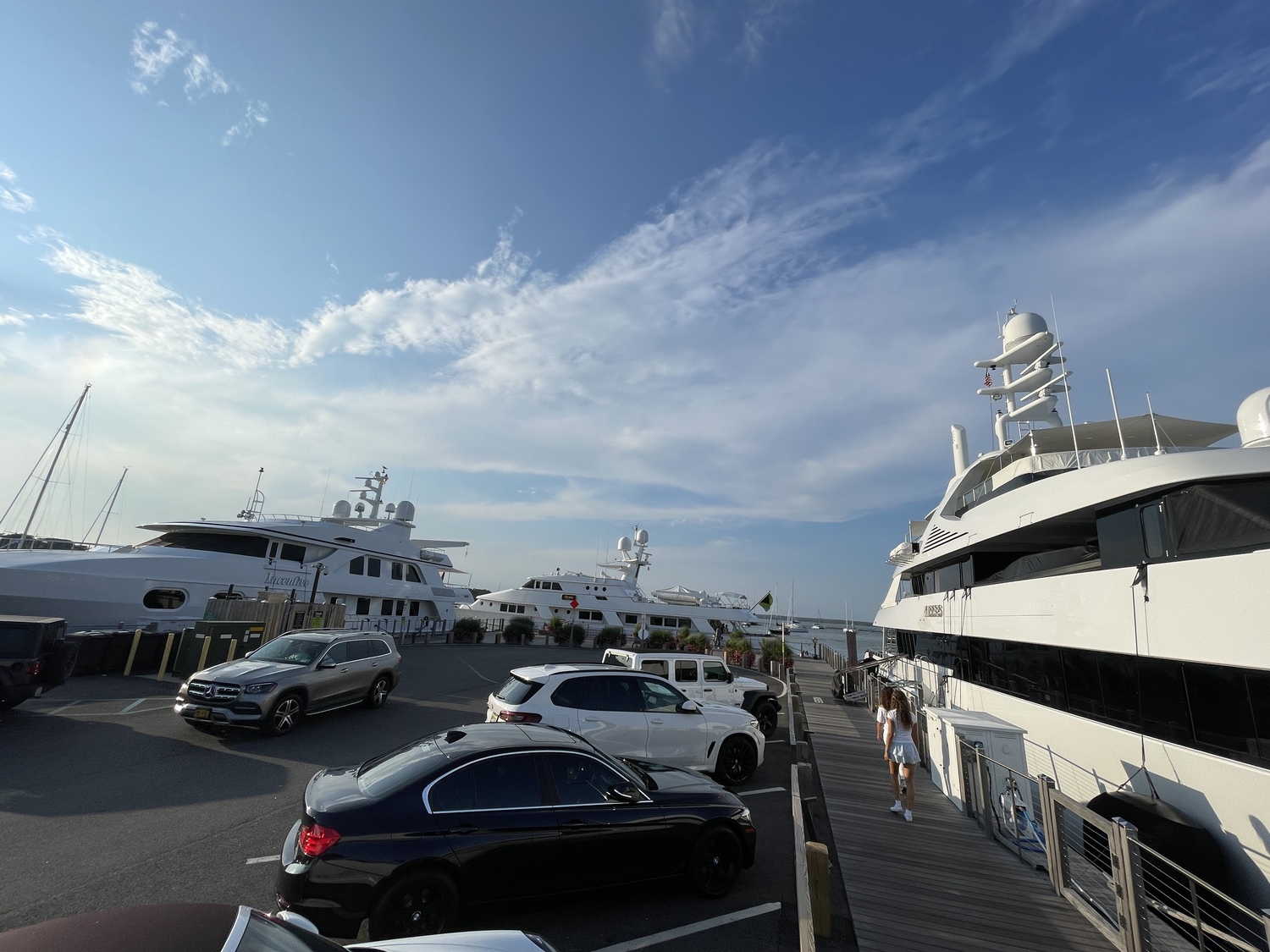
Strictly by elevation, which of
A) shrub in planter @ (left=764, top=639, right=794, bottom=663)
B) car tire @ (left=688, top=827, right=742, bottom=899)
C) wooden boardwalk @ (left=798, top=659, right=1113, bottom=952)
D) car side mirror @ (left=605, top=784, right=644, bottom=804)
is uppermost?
shrub in planter @ (left=764, top=639, right=794, bottom=663)

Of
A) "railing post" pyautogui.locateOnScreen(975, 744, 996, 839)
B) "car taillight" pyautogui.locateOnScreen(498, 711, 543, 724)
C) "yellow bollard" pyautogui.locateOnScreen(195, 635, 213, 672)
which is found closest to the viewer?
"railing post" pyautogui.locateOnScreen(975, 744, 996, 839)

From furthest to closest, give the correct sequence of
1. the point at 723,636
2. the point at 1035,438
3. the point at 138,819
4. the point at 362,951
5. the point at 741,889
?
the point at 723,636 < the point at 1035,438 < the point at 138,819 < the point at 741,889 < the point at 362,951

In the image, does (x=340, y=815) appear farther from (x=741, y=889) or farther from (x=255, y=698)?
(x=255, y=698)

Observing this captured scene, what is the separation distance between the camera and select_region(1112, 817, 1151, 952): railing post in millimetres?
4691

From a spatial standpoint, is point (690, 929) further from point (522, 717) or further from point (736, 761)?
point (736, 761)

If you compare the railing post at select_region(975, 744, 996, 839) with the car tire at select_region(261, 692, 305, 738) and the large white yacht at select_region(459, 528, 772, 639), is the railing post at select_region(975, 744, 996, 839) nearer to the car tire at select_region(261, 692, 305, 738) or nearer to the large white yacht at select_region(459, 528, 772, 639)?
the car tire at select_region(261, 692, 305, 738)

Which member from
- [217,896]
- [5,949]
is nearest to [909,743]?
[217,896]

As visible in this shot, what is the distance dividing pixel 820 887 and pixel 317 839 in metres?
3.95

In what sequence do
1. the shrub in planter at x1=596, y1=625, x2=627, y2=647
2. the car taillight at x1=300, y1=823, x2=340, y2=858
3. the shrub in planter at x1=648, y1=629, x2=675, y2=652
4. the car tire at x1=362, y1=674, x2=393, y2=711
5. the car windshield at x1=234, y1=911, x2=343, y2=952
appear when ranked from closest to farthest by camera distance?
the car windshield at x1=234, y1=911, x2=343, y2=952 → the car taillight at x1=300, y1=823, x2=340, y2=858 → the car tire at x1=362, y1=674, x2=393, y2=711 → the shrub in planter at x1=648, y1=629, x2=675, y2=652 → the shrub in planter at x1=596, y1=625, x2=627, y2=647

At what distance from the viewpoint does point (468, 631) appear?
32938 mm

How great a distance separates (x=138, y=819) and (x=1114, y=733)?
12076 mm

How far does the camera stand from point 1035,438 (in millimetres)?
14906

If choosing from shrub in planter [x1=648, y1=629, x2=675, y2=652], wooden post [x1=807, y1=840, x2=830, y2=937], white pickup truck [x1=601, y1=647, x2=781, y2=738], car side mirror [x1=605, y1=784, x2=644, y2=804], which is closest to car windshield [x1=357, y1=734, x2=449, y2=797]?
car side mirror [x1=605, y1=784, x2=644, y2=804]

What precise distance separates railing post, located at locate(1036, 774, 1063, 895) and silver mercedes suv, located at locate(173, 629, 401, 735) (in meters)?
10.9
